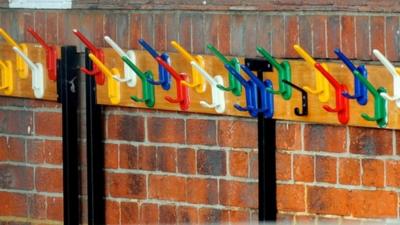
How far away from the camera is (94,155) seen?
5859 millimetres

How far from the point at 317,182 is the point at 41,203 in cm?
167

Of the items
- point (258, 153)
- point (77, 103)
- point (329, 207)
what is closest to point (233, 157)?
point (258, 153)

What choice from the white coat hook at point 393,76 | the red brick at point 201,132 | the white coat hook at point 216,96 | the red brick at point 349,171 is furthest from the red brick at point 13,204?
the white coat hook at point 393,76

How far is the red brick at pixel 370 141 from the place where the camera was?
4.88 m

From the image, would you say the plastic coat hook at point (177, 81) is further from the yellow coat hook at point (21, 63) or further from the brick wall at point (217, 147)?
the yellow coat hook at point (21, 63)

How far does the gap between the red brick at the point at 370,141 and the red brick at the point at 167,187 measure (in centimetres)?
99

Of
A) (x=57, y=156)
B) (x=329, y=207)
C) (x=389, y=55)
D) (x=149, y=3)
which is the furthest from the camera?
(x=57, y=156)

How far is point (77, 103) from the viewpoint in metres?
5.96

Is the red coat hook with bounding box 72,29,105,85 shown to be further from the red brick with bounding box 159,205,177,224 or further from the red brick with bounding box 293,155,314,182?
the red brick with bounding box 293,155,314,182

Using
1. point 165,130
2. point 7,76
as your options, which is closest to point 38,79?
point 7,76

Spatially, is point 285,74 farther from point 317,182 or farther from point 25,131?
point 25,131

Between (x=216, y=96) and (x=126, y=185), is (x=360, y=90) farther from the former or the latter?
(x=126, y=185)

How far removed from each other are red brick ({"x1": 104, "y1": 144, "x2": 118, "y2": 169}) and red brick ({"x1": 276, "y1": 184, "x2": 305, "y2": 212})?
0.95 metres

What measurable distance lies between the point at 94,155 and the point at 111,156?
85 mm
